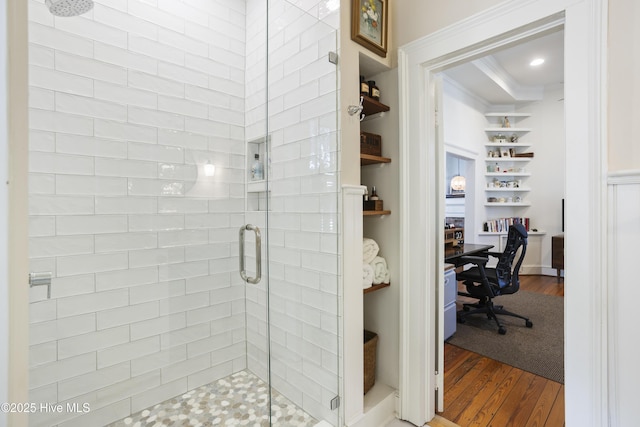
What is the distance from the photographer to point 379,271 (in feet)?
6.04

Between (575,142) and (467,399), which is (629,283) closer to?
(575,142)

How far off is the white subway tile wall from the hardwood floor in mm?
938

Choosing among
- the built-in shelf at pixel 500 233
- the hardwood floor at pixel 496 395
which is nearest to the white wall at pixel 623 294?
the hardwood floor at pixel 496 395

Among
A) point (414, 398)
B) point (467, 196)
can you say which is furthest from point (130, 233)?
point (467, 196)

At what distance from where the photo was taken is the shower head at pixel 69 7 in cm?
155

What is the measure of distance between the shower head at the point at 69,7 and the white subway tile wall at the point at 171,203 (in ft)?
0.12

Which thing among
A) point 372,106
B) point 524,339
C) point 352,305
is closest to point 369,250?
point 352,305

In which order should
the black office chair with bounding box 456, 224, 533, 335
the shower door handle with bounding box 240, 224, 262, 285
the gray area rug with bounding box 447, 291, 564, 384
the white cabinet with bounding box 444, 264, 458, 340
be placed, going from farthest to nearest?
the black office chair with bounding box 456, 224, 533, 335, the white cabinet with bounding box 444, 264, 458, 340, the gray area rug with bounding box 447, 291, 564, 384, the shower door handle with bounding box 240, 224, 262, 285

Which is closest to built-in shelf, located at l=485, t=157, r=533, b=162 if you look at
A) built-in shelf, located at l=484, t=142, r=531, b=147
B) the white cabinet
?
built-in shelf, located at l=484, t=142, r=531, b=147

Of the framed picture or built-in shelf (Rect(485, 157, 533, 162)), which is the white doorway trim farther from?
built-in shelf (Rect(485, 157, 533, 162))

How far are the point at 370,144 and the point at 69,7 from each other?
1799mm

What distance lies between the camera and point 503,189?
17.2 ft

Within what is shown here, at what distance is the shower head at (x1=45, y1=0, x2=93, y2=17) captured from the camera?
5.08 ft

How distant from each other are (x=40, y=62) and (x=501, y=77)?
5246 millimetres
